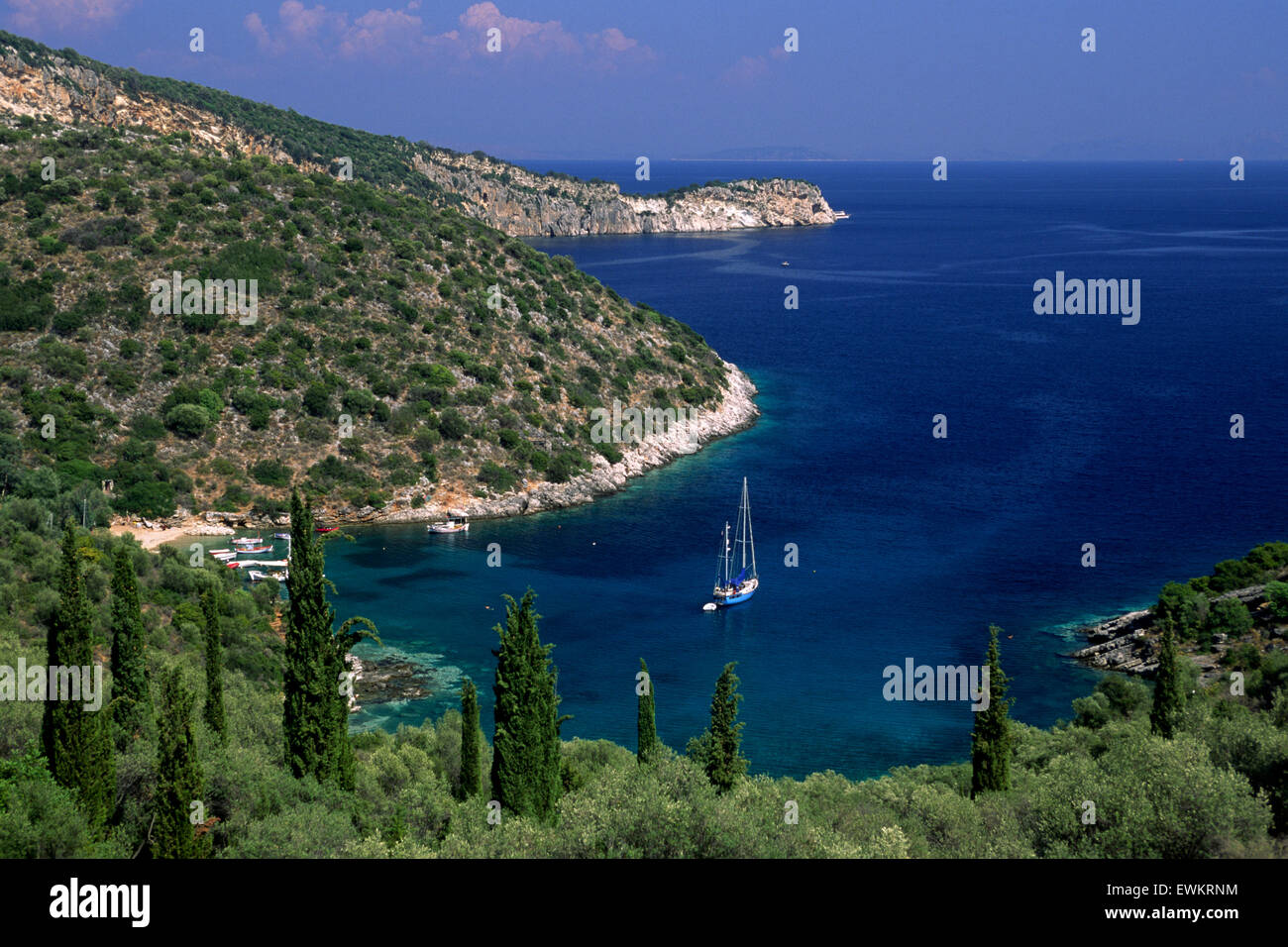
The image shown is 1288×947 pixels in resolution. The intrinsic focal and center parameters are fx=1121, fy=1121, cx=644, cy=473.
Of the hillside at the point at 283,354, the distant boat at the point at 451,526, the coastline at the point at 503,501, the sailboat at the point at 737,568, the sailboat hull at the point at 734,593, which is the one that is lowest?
the sailboat hull at the point at 734,593

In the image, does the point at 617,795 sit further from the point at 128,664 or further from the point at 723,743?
A: the point at 128,664

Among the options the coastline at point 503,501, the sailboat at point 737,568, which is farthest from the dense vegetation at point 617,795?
the coastline at point 503,501

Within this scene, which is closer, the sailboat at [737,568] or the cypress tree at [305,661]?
the cypress tree at [305,661]

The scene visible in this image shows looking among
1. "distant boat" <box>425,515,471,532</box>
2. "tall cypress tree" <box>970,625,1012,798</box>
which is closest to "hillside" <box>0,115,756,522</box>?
"distant boat" <box>425,515,471,532</box>

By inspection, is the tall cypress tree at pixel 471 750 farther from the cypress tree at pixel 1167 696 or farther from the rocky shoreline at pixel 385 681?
the cypress tree at pixel 1167 696

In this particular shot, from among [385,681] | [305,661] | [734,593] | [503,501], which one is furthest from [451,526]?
[305,661]

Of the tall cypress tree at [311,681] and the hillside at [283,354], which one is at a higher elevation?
the hillside at [283,354]
